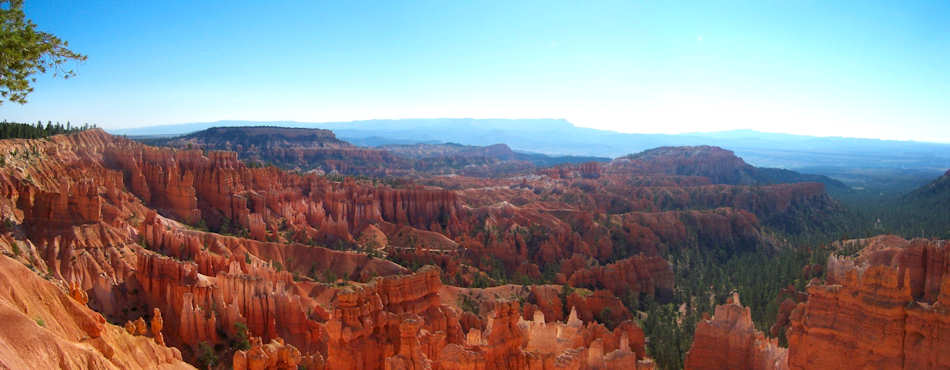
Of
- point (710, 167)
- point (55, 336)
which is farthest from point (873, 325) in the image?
point (710, 167)

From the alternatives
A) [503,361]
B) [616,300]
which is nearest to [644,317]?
[616,300]

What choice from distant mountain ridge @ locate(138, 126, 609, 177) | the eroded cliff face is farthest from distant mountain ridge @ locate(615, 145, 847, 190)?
the eroded cliff face

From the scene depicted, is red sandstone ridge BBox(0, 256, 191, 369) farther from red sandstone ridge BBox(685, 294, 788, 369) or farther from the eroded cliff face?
red sandstone ridge BBox(685, 294, 788, 369)

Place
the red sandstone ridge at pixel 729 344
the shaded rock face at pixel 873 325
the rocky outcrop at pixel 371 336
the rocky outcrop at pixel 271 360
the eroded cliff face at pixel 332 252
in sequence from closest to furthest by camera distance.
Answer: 1. the shaded rock face at pixel 873 325
2. the rocky outcrop at pixel 371 336
3. the eroded cliff face at pixel 332 252
4. the rocky outcrop at pixel 271 360
5. the red sandstone ridge at pixel 729 344

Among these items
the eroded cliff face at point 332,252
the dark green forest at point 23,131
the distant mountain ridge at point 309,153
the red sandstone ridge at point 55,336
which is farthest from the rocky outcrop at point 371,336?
the distant mountain ridge at point 309,153

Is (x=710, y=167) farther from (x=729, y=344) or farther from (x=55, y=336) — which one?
(x=55, y=336)

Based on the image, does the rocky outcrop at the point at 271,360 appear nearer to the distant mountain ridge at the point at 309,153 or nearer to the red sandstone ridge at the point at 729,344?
the red sandstone ridge at the point at 729,344
